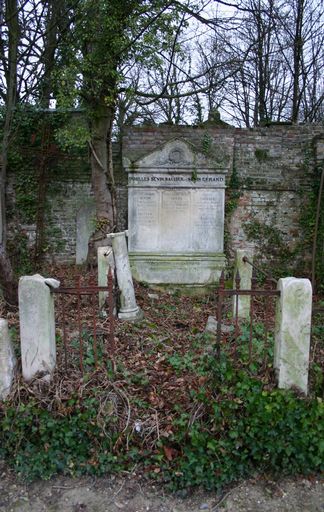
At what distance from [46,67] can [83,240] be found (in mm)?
3949

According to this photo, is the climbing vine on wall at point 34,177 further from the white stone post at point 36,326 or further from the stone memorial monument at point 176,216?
the white stone post at point 36,326

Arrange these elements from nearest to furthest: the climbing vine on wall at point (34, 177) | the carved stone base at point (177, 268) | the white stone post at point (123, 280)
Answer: the white stone post at point (123, 280)
the carved stone base at point (177, 268)
the climbing vine on wall at point (34, 177)

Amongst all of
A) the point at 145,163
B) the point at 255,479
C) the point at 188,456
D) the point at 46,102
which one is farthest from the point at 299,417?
the point at 46,102

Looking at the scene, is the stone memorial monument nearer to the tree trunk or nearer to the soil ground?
the tree trunk

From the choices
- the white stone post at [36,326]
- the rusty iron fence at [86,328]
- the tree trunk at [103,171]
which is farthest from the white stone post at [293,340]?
the tree trunk at [103,171]

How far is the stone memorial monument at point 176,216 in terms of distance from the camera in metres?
6.84

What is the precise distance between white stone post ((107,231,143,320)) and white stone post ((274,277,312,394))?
2.53 meters

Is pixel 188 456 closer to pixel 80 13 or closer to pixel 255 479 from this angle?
pixel 255 479

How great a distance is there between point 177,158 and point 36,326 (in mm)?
4648

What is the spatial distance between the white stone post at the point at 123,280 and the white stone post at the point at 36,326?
2.04m

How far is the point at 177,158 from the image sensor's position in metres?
6.83

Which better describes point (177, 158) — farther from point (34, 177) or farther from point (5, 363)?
point (5, 363)

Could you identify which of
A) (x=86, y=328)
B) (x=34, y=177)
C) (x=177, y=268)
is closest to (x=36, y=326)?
(x=86, y=328)

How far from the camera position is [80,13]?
643 cm
